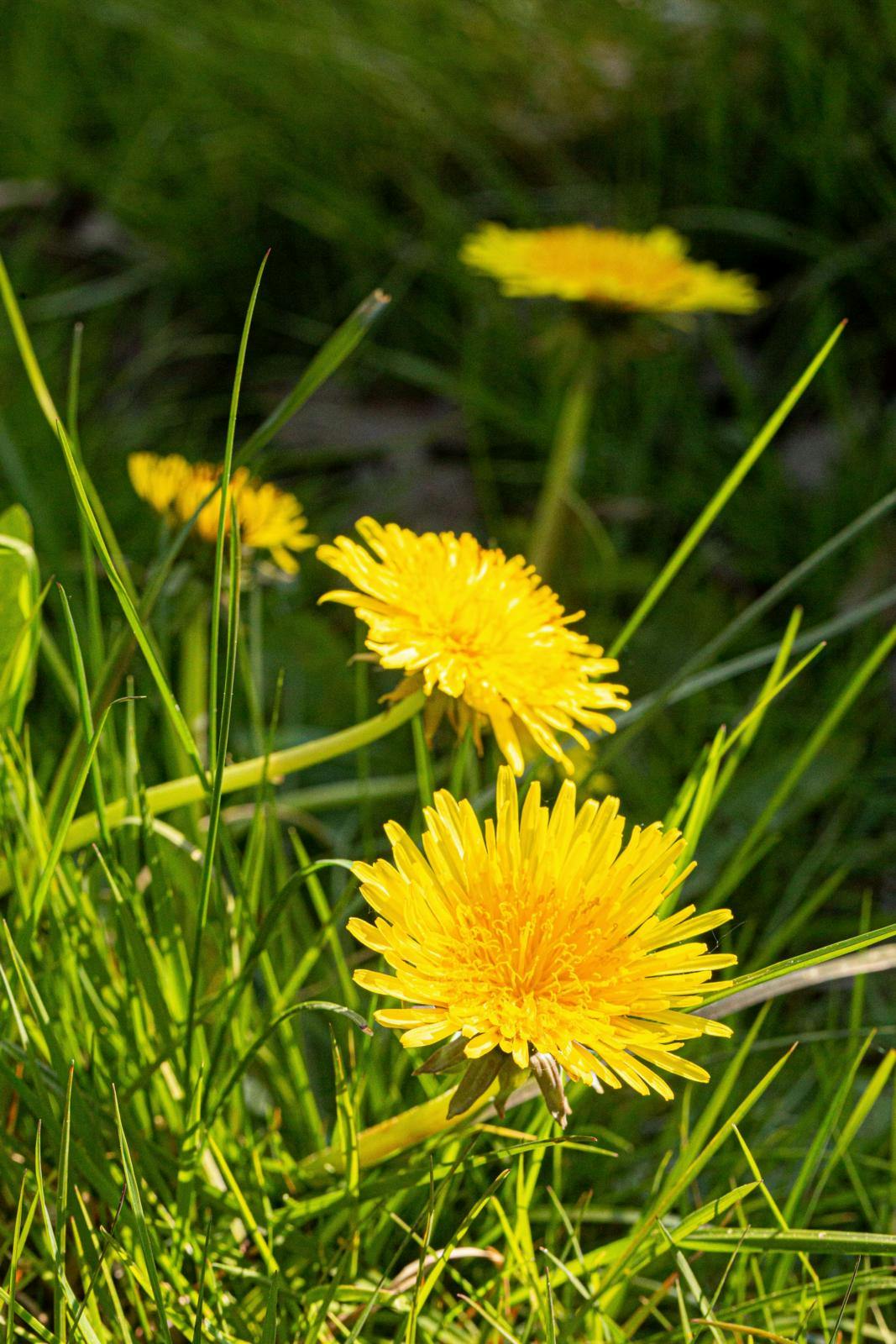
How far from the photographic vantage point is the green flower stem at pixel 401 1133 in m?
0.54

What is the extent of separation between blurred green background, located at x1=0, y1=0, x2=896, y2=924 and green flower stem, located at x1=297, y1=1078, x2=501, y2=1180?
0.53m

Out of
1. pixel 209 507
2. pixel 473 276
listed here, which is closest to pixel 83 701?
pixel 209 507

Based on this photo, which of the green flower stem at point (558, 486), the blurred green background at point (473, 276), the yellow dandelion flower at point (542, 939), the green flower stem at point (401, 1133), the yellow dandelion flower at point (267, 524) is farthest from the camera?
the blurred green background at point (473, 276)

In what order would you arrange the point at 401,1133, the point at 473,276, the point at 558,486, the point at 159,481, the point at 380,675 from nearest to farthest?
the point at 401,1133
the point at 159,481
the point at 380,675
the point at 558,486
the point at 473,276

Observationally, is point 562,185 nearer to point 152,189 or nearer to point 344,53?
point 344,53

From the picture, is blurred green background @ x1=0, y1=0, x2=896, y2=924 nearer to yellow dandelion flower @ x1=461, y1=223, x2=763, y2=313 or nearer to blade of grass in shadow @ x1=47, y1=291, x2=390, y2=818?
yellow dandelion flower @ x1=461, y1=223, x2=763, y2=313

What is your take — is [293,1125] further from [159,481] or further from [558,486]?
[558,486]

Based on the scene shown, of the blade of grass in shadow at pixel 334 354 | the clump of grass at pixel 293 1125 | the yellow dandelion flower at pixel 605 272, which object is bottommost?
the clump of grass at pixel 293 1125

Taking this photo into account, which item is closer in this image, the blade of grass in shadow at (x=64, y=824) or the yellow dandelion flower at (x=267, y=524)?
the blade of grass in shadow at (x=64, y=824)

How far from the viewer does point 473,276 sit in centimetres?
166

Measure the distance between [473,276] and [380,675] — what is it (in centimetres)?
91

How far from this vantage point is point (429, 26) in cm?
201

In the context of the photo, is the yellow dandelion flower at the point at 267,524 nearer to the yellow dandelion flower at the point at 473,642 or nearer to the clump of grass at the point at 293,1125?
the clump of grass at the point at 293,1125

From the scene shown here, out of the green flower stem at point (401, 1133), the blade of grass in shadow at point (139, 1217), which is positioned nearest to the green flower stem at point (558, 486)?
the green flower stem at point (401, 1133)
